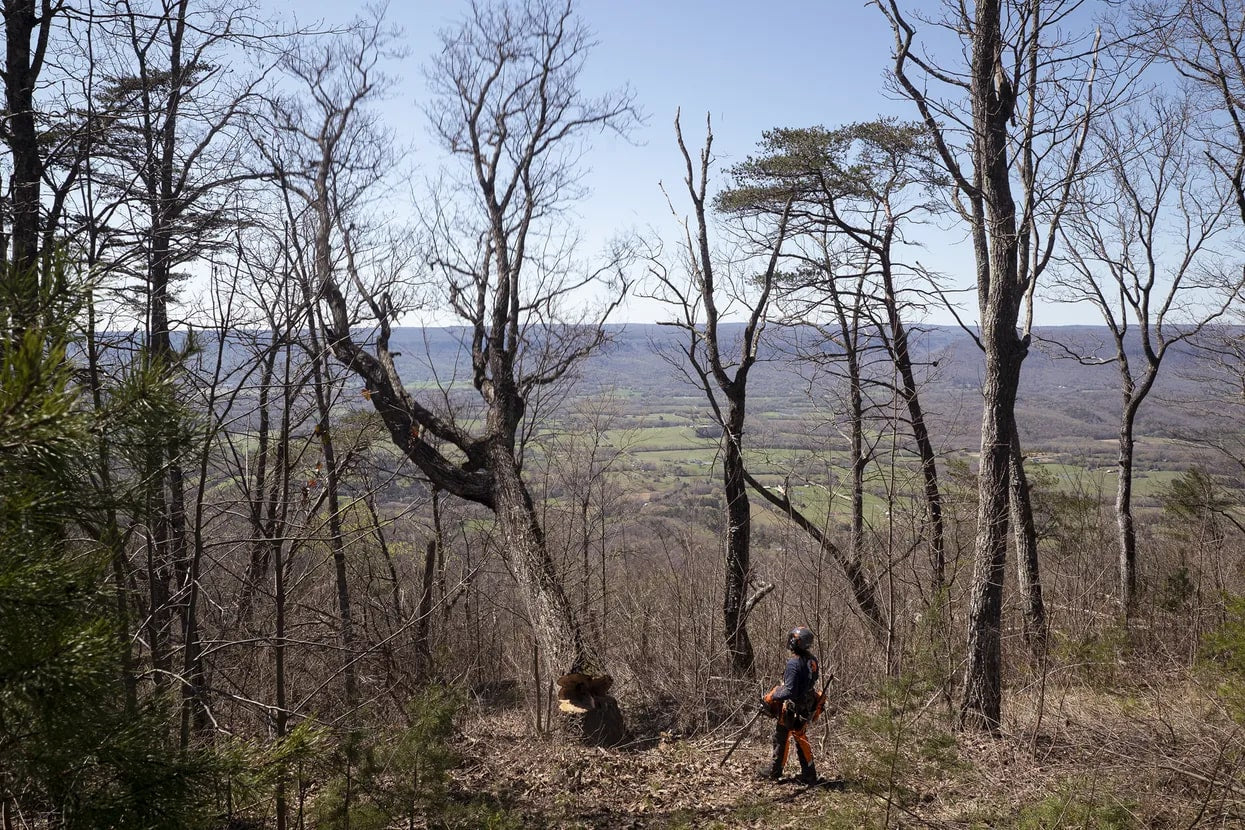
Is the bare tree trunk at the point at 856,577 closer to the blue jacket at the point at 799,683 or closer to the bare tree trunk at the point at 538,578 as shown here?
the blue jacket at the point at 799,683

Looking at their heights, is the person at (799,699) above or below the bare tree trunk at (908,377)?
below

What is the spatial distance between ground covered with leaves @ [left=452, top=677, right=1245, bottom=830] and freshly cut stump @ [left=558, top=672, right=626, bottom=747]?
0.50 feet

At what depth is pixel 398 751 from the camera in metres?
4.41

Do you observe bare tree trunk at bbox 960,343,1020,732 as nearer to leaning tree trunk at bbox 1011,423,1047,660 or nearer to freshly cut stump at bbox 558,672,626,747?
leaning tree trunk at bbox 1011,423,1047,660

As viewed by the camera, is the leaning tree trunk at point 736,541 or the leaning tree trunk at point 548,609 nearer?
the leaning tree trunk at point 548,609

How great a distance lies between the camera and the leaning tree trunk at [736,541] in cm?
999

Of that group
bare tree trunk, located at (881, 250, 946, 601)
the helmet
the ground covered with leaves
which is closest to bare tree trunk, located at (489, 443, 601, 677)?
the ground covered with leaves

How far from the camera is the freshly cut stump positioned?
7.83m

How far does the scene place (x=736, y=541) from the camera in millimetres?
10109

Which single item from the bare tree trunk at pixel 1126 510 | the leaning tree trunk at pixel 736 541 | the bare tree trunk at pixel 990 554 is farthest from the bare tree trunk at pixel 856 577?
the bare tree trunk at pixel 1126 510

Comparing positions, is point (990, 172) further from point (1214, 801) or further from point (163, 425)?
point (163, 425)

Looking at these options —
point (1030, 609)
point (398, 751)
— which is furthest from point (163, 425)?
point (1030, 609)

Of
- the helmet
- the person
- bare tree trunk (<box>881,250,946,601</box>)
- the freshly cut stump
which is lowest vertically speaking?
the freshly cut stump

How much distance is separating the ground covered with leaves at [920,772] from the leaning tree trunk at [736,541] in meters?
1.38
